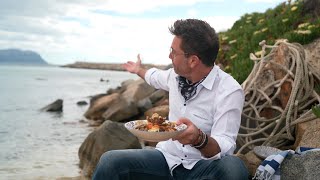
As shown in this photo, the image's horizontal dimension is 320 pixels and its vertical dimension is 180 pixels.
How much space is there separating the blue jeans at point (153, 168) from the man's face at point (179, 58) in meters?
0.84

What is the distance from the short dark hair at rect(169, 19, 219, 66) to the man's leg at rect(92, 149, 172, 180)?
3.51 ft

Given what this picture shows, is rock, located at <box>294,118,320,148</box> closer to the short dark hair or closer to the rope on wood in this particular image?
the rope on wood

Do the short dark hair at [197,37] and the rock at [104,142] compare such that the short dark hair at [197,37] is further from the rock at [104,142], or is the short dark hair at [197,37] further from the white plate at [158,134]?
the rock at [104,142]

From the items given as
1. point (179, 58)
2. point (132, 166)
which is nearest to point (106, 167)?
point (132, 166)

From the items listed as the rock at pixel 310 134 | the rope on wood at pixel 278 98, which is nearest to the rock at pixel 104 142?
the rope on wood at pixel 278 98

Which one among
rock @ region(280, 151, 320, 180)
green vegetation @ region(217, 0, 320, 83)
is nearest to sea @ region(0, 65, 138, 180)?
green vegetation @ region(217, 0, 320, 83)

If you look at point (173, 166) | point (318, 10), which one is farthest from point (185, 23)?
point (318, 10)

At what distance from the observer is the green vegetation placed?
31.7 ft

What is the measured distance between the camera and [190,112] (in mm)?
4172

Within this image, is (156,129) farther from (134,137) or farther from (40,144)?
(40,144)

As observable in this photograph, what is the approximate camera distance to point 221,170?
3.72m

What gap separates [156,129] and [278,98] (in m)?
4.53

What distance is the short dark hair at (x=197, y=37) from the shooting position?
399 centimetres

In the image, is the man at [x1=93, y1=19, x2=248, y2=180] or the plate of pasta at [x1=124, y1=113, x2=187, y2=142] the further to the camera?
the man at [x1=93, y1=19, x2=248, y2=180]
